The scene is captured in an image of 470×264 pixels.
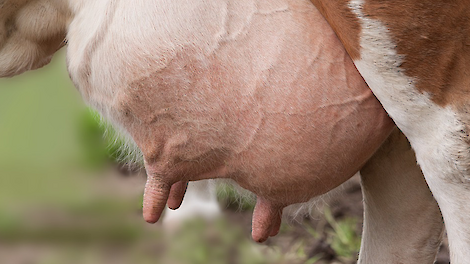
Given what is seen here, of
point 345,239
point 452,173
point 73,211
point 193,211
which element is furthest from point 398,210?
point 73,211

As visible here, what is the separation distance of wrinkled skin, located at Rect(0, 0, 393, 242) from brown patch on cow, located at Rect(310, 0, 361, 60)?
0.08ft

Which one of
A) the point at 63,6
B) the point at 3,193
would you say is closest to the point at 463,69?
the point at 63,6

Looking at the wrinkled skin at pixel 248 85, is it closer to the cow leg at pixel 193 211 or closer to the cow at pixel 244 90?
the cow at pixel 244 90

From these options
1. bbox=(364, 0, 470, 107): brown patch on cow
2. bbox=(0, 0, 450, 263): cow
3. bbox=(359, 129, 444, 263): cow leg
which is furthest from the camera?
bbox=(359, 129, 444, 263): cow leg

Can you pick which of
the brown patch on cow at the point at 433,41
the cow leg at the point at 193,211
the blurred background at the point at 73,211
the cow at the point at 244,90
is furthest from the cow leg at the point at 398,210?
the cow leg at the point at 193,211

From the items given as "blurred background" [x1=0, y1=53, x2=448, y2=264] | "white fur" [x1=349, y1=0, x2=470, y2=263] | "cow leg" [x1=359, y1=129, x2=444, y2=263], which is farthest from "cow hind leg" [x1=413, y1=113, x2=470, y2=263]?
"blurred background" [x1=0, y1=53, x2=448, y2=264]

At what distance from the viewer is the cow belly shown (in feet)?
3.22

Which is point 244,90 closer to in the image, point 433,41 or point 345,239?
point 433,41

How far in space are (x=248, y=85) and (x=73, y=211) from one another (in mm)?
1657

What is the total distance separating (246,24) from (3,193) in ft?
6.09

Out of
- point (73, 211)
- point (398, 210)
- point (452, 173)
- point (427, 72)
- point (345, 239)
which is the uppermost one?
point (427, 72)

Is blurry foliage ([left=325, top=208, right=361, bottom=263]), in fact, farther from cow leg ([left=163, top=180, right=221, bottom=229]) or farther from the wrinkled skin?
the wrinkled skin

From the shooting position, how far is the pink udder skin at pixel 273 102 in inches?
38.7

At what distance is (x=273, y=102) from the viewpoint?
984mm
